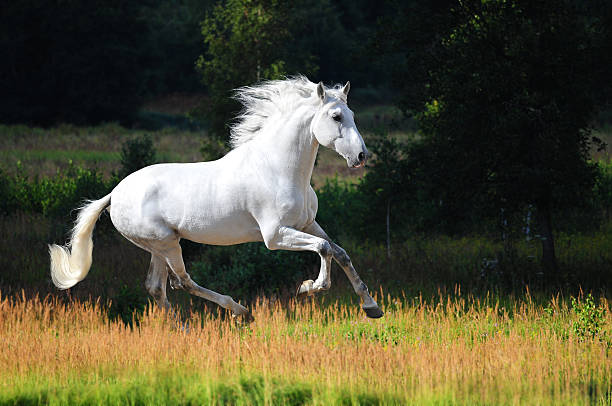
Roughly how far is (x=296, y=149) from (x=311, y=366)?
1964mm

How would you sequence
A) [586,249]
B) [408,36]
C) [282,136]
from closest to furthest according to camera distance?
1. [282,136]
2. [408,36]
3. [586,249]

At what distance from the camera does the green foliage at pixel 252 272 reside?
436 inches

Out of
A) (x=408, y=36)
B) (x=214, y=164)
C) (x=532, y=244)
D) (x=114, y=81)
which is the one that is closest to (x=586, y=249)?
(x=532, y=244)

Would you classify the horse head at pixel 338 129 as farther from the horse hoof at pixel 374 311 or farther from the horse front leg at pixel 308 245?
the horse hoof at pixel 374 311

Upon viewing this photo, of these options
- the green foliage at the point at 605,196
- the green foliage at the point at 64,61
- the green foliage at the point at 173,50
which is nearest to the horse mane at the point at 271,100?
the green foliage at the point at 605,196

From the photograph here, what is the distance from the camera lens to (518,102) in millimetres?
10844

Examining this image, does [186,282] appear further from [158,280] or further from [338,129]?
Answer: [338,129]

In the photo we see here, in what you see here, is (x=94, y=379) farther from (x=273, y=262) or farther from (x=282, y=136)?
(x=273, y=262)

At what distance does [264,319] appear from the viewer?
788 centimetres

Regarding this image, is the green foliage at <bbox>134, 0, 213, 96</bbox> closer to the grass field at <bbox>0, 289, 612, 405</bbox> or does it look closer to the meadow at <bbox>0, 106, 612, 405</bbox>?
the meadow at <bbox>0, 106, 612, 405</bbox>

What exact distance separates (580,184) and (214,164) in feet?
21.2

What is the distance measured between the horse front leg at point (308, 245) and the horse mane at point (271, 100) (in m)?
1.14

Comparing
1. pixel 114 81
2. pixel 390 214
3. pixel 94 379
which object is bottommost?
pixel 94 379

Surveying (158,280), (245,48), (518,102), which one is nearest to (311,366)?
(158,280)
